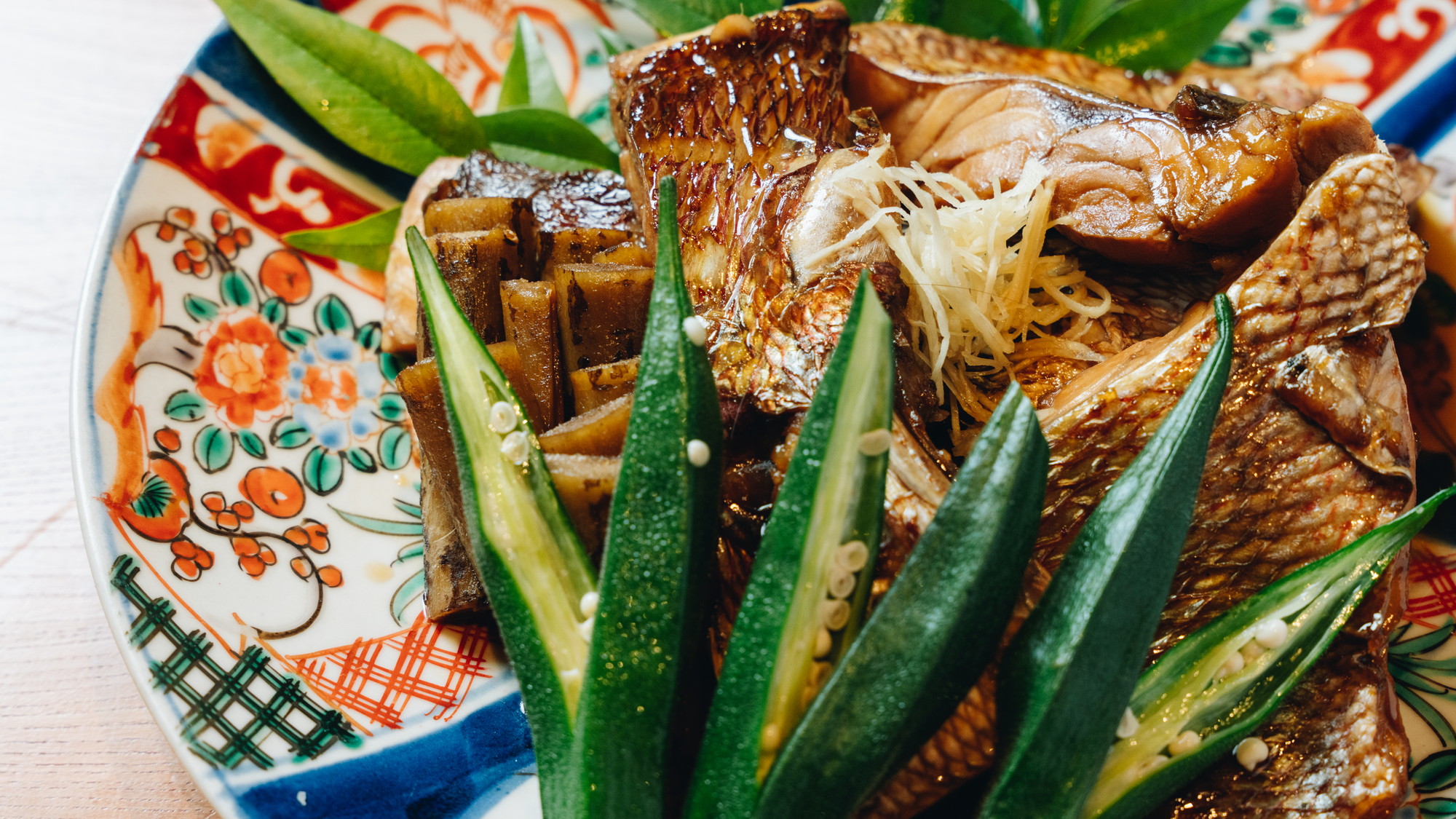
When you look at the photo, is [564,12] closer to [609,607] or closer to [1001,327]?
[1001,327]

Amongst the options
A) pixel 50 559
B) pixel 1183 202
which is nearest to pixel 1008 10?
pixel 1183 202

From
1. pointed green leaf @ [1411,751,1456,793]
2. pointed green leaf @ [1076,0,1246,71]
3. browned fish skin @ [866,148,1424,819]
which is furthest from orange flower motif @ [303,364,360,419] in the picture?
pointed green leaf @ [1411,751,1456,793]

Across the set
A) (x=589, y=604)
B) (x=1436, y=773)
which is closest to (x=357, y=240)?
(x=589, y=604)

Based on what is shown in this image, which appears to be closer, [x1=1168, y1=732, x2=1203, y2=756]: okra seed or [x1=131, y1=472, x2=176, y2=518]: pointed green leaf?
[x1=1168, y1=732, x2=1203, y2=756]: okra seed

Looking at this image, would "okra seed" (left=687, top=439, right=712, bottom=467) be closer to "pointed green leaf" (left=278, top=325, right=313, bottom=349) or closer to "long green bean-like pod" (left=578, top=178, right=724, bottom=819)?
"long green bean-like pod" (left=578, top=178, right=724, bottom=819)

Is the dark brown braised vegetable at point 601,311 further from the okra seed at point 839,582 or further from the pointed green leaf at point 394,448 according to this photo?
the okra seed at point 839,582

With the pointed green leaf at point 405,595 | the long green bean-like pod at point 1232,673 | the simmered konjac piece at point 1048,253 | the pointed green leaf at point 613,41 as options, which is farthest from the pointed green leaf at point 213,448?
the long green bean-like pod at point 1232,673
